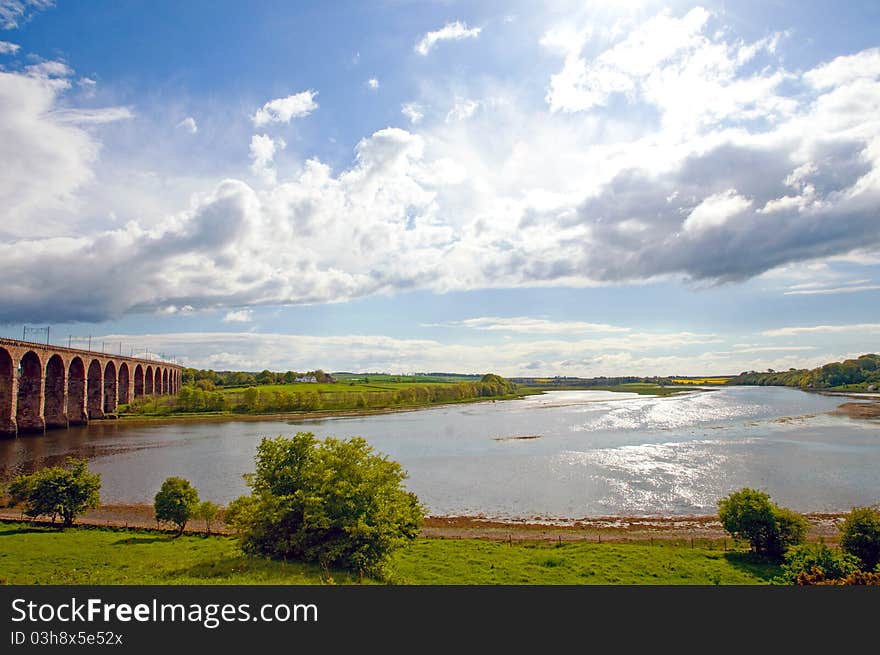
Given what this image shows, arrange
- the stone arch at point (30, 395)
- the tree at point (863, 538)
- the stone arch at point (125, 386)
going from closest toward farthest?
the tree at point (863, 538), the stone arch at point (30, 395), the stone arch at point (125, 386)

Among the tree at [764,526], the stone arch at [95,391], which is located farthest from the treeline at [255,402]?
the tree at [764,526]

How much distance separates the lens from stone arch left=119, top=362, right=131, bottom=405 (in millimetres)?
130125

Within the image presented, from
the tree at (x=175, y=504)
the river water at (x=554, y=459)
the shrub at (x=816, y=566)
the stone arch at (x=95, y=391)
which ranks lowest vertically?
the river water at (x=554, y=459)

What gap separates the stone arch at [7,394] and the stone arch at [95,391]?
34.0m

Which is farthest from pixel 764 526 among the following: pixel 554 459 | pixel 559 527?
pixel 554 459

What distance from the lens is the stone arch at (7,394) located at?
253 feet

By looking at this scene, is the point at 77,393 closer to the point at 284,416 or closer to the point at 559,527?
the point at 284,416

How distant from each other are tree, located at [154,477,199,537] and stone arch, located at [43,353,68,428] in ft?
270

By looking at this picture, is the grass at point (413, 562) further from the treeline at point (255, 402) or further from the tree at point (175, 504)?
the treeline at point (255, 402)

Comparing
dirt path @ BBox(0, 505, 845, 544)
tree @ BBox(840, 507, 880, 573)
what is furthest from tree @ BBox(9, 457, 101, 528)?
tree @ BBox(840, 507, 880, 573)

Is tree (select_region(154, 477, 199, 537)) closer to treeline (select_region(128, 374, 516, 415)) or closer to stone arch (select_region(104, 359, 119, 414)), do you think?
treeline (select_region(128, 374, 516, 415))

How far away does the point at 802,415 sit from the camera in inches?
4279
